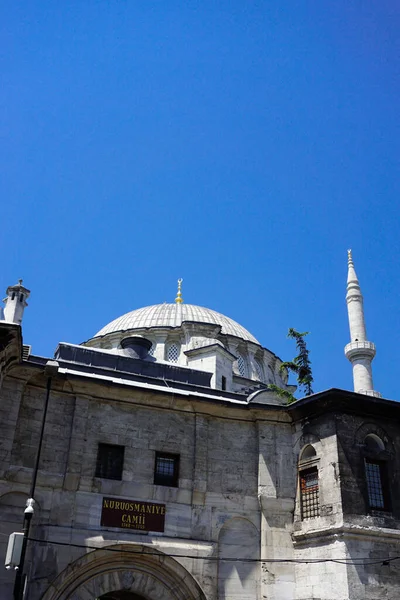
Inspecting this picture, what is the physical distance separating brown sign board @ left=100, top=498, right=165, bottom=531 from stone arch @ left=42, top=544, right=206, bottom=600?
0.46 meters

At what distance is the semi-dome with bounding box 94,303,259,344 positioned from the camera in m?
30.3

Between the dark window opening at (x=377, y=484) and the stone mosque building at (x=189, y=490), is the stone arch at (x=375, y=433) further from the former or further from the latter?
the dark window opening at (x=377, y=484)

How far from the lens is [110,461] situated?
14344 mm

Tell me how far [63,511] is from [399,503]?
7.95m

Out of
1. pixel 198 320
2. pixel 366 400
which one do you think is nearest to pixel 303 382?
pixel 198 320

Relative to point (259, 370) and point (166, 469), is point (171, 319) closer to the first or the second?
point (259, 370)

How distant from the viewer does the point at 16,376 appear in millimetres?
13781

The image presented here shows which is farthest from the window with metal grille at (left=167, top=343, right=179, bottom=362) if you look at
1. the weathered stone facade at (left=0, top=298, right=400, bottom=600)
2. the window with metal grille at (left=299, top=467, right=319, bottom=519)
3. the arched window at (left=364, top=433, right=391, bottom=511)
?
the arched window at (left=364, top=433, right=391, bottom=511)

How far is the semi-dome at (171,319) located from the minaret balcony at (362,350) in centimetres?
804

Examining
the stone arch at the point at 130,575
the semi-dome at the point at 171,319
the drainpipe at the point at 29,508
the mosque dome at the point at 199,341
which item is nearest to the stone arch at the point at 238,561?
the stone arch at the point at 130,575

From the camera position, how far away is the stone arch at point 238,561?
1402 cm

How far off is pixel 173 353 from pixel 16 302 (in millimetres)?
12363

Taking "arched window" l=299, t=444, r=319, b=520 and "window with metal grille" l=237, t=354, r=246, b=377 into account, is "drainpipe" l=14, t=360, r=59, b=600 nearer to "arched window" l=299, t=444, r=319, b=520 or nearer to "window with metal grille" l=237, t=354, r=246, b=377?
"arched window" l=299, t=444, r=319, b=520

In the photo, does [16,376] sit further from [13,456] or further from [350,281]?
[350,281]
